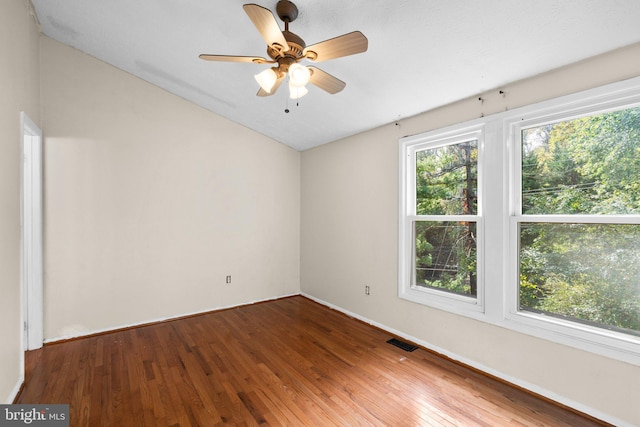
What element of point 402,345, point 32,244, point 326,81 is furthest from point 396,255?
point 32,244

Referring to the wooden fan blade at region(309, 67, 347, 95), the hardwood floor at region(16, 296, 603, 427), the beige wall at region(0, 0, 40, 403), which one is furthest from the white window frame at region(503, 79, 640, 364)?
the beige wall at region(0, 0, 40, 403)

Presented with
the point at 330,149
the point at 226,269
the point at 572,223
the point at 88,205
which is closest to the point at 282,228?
the point at 226,269

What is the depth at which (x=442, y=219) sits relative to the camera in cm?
296

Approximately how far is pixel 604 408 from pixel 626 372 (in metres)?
0.29

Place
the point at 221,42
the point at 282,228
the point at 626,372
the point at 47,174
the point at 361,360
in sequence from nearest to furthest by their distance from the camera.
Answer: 1. the point at 626,372
2. the point at 221,42
3. the point at 361,360
4. the point at 47,174
5. the point at 282,228

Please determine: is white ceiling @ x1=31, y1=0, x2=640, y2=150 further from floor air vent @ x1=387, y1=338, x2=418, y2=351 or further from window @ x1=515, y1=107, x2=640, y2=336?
floor air vent @ x1=387, y1=338, x2=418, y2=351

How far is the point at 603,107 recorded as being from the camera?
6.52 feet

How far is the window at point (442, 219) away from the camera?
2.73m

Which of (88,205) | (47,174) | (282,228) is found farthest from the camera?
(282,228)

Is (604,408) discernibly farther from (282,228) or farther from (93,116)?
(93,116)

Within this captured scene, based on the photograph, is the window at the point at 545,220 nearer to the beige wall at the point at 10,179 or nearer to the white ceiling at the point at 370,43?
the white ceiling at the point at 370,43

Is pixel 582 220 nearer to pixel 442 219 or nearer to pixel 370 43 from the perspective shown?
pixel 442 219

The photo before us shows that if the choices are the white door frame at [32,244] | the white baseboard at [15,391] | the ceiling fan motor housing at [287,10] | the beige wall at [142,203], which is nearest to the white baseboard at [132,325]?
the beige wall at [142,203]

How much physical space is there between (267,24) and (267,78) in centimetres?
35
